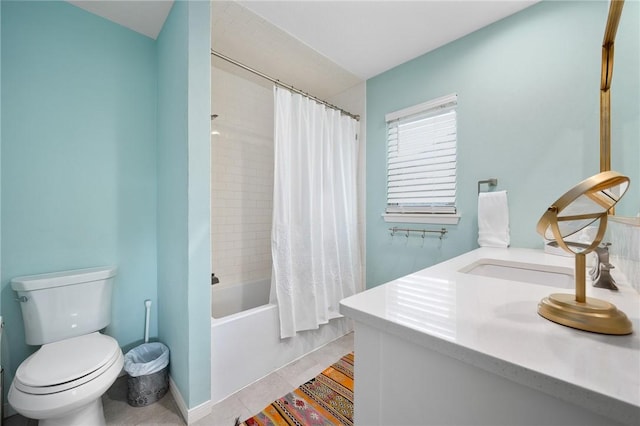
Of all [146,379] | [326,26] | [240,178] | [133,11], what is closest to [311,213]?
[240,178]

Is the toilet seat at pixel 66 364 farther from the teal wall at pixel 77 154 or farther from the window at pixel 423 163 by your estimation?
the window at pixel 423 163

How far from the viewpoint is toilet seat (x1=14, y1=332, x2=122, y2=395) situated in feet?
3.65

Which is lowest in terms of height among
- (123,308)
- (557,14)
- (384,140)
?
(123,308)

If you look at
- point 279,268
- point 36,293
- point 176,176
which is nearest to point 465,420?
point 279,268

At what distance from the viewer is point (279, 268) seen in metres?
1.92

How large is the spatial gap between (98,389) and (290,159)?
170 cm

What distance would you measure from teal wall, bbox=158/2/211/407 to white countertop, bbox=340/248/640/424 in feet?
3.59

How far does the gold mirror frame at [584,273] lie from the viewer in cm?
47

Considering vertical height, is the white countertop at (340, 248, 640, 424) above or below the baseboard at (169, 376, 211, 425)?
above

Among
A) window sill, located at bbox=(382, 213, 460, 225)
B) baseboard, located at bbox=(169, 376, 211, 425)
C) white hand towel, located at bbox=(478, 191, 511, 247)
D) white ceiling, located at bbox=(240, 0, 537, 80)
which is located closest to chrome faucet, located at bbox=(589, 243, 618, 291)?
white hand towel, located at bbox=(478, 191, 511, 247)

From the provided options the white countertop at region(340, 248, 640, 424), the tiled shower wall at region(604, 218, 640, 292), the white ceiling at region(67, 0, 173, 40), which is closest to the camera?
the white countertop at region(340, 248, 640, 424)

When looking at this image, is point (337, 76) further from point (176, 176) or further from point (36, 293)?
point (36, 293)

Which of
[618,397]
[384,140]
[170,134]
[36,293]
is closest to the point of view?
[618,397]

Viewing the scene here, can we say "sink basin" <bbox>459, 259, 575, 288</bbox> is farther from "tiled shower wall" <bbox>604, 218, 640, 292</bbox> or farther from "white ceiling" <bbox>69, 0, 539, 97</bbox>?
"white ceiling" <bbox>69, 0, 539, 97</bbox>
